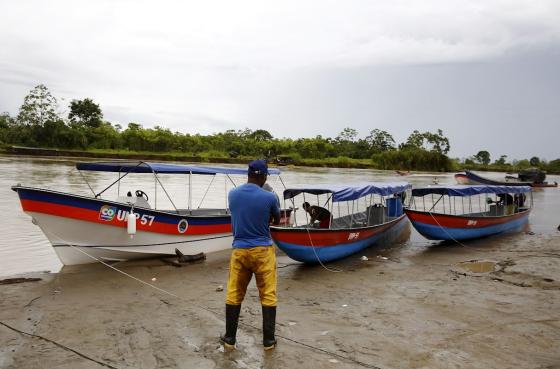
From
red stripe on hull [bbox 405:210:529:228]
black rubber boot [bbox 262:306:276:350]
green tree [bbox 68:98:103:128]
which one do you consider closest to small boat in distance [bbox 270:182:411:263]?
red stripe on hull [bbox 405:210:529:228]

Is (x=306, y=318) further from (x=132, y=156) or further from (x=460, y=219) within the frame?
(x=132, y=156)

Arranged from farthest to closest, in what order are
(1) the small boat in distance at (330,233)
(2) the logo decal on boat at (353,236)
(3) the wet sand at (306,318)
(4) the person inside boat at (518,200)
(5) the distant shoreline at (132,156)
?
(5) the distant shoreline at (132,156) < (4) the person inside boat at (518,200) < (2) the logo decal on boat at (353,236) < (1) the small boat in distance at (330,233) < (3) the wet sand at (306,318)

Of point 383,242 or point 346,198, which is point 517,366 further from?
point 383,242

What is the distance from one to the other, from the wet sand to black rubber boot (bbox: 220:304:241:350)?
0.12m

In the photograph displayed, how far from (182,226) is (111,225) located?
170cm

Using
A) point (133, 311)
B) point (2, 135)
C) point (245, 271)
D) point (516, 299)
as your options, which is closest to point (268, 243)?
point (245, 271)

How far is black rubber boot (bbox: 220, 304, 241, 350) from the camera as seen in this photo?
5.02 metres

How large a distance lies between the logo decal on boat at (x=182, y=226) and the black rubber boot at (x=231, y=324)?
5607 millimetres

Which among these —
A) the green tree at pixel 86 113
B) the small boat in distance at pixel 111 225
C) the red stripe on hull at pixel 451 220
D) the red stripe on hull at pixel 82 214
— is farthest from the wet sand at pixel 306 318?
the green tree at pixel 86 113

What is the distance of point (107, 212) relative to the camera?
30.0 ft

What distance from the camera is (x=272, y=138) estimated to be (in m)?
90.3

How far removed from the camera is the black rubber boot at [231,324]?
502 centimetres

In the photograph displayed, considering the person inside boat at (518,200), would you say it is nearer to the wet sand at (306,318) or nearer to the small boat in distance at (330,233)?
the small boat in distance at (330,233)

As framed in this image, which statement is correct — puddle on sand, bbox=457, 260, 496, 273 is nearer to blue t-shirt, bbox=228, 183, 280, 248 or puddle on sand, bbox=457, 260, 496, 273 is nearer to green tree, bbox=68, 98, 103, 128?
blue t-shirt, bbox=228, 183, 280, 248
